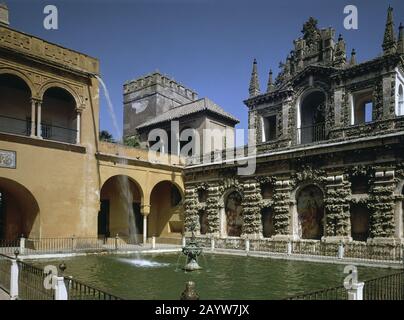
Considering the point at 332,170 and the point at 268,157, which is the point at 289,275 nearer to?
the point at 332,170

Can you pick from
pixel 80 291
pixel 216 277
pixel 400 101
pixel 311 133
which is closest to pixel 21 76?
pixel 216 277

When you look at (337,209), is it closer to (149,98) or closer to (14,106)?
(14,106)

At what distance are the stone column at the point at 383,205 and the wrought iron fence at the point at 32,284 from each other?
1476 cm

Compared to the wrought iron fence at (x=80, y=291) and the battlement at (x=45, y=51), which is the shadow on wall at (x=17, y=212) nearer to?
the battlement at (x=45, y=51)

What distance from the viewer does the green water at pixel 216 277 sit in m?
10.5

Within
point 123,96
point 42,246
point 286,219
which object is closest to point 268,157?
point 286,219

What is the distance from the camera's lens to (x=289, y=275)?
44.8 feet

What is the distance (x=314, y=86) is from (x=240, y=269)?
45.2 ft

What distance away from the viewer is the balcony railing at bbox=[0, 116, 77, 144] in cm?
2227

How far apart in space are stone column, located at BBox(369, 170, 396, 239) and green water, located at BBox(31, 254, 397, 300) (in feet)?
9.28

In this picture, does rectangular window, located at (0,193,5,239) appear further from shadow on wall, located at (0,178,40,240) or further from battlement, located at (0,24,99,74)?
battlement, located at (0,24,99,74)

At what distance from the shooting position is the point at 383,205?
1758cm
